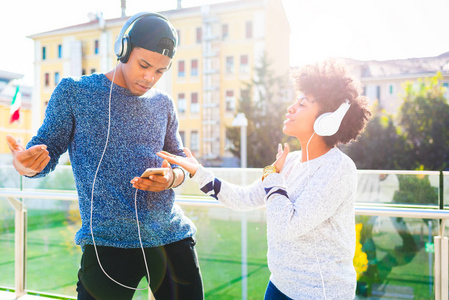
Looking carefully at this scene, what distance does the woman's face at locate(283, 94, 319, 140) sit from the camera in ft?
4.46

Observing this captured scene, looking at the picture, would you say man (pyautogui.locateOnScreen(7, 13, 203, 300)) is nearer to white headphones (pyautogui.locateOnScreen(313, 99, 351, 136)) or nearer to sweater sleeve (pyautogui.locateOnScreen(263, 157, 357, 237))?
sweater sleeve (pyautogui.locateOnScreen(263, 157, 357, 237))

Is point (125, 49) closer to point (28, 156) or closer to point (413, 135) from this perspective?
point (28, 156)

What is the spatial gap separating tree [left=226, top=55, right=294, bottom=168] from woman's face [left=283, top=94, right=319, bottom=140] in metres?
17.9

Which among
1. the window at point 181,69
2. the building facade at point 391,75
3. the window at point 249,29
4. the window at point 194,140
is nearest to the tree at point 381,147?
the building facade at point 391,75

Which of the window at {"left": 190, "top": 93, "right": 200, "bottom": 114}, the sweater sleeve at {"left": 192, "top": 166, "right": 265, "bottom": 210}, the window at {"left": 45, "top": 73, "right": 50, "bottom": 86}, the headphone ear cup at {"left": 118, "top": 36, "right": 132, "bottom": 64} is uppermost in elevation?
the window at {"left": 45, "top": 73, "right": 50, "bottom": 86}

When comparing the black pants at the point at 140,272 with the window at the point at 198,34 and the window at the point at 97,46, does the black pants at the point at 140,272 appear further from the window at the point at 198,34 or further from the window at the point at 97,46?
the window at the point at 97,46

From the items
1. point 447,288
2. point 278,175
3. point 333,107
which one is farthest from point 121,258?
point 447,288

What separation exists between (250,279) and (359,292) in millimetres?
786

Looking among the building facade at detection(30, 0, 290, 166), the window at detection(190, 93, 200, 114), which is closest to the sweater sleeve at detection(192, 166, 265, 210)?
the building facade at detection(30, 0, 290, 166)

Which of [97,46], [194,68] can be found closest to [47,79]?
[97,46]

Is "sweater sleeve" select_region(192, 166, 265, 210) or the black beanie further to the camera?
"sweater sleeve" select_region(192, 166, 265, 210)

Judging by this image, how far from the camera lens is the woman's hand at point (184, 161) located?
1308mm

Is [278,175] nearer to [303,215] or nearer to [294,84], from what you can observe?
[303,215]

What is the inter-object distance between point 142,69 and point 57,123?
0.31m
